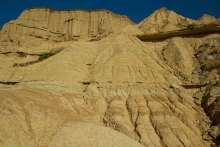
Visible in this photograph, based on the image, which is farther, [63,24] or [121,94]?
[63,24]

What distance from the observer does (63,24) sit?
247 ft

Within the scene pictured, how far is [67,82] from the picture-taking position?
31.9m

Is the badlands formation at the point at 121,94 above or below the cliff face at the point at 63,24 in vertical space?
below

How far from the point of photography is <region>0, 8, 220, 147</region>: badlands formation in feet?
66.5

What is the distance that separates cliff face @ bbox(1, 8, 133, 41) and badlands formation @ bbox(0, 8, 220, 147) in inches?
1065

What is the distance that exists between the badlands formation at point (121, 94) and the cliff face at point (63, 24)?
88.8 feet

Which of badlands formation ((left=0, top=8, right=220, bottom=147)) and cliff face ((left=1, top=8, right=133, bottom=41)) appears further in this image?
cliff face ((left=1, top=8, right=133, bottom=41))

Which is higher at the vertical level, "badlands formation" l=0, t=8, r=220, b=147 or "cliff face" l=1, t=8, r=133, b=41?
"cliff face" l=1, t=8, r=133, b=41

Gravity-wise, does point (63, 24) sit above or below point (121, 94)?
above

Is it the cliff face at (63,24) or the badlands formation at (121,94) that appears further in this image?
the cliff face at (63,24)

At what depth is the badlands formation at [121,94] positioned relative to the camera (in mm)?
20266

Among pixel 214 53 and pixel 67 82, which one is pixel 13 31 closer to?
pixel 67 82

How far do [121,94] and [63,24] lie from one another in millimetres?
48982

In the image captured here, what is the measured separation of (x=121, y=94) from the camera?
31.0m
